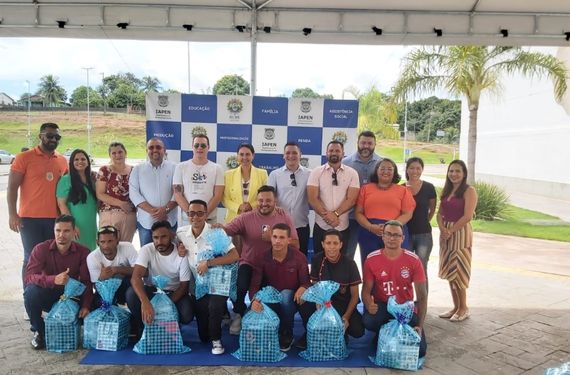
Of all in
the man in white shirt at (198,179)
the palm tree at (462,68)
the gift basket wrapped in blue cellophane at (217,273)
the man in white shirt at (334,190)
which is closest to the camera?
the gift basket wrapped in blue cellophane at (217,273)

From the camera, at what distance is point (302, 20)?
189 inches

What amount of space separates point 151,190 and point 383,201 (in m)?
2.16

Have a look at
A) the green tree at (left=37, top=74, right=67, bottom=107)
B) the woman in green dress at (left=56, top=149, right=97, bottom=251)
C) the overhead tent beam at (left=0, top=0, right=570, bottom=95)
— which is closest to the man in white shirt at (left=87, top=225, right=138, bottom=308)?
the woman in green dress at (left=56, top=149, right=97, bottom=251)

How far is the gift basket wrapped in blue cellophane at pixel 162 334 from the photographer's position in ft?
11.1

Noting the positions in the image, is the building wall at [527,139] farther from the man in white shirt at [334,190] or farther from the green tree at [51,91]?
the green tree at [51,91]

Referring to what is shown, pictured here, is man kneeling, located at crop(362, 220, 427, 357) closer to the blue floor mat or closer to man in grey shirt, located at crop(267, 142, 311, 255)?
the blue floor mat

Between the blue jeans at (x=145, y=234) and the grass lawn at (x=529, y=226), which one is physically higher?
the blue jeans at (x=145, y=234)

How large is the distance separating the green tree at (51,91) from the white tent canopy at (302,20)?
244 feet

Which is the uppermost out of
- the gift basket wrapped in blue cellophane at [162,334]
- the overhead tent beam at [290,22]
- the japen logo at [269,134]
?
the overhead tent beam at [290,22]

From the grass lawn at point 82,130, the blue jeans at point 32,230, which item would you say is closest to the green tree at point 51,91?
the grass lawn at point 82,130

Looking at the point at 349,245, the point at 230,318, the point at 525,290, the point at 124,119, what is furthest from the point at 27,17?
the point at 124,119

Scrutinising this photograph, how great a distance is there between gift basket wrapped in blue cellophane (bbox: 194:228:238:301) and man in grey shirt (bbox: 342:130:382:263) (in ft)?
4.14

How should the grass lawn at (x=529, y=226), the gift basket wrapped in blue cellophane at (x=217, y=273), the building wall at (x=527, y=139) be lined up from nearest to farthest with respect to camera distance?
the gift basket wrapped in blue cellophane at (x=217, y=273), the grass lawn at (x=529, y=226), the building wall at (x=527, y=139)

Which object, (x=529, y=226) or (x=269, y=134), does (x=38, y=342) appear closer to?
(x=269, y=134)
